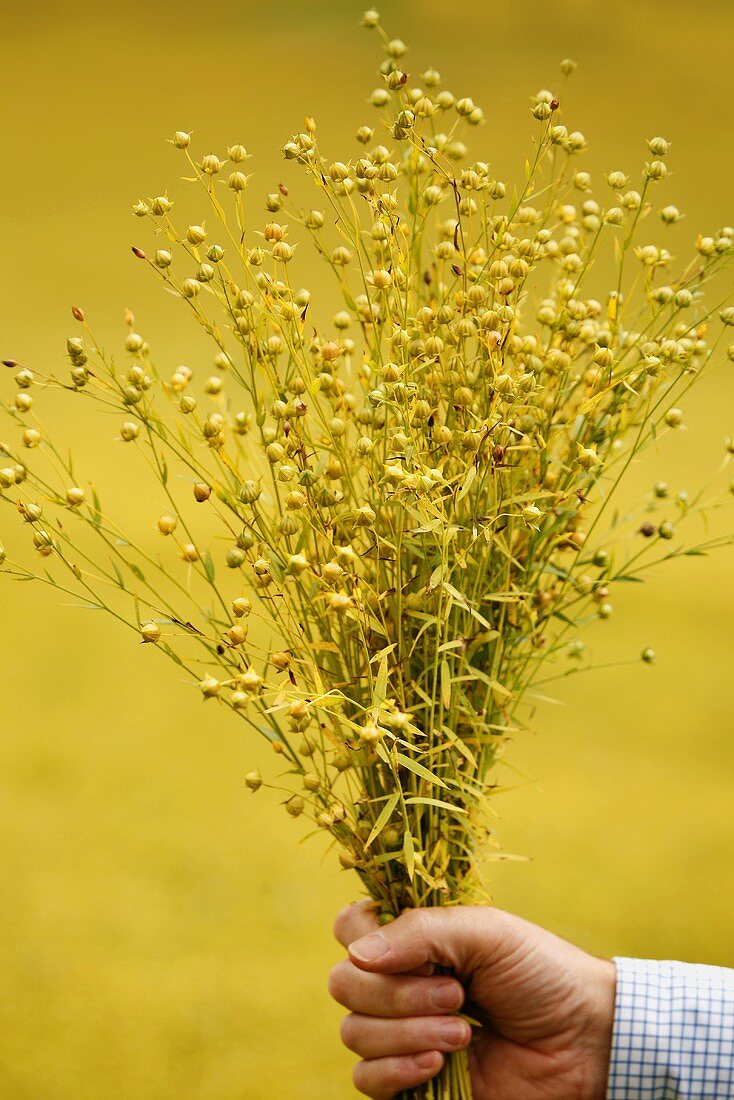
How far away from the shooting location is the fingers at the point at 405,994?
2.80 ft

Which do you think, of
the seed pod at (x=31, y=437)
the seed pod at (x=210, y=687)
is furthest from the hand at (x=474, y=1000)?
the seed pod at (x=31, y=437)

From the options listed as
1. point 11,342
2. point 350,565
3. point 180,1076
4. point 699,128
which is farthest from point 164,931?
point 699,128

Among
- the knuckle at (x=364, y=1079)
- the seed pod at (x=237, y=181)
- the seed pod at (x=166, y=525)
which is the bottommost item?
the knuckle at (x=364, y=1079)

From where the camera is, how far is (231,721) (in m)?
2.56

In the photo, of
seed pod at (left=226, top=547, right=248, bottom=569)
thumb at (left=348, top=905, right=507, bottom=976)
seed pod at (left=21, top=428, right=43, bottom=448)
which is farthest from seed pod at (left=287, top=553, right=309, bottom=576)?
thumb at (left=348, top=905, right=507, bottom=976)

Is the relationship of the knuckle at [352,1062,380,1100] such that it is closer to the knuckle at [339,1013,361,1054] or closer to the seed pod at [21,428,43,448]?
the knuckle at [339,1013,361,1054]

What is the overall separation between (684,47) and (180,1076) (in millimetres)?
2933

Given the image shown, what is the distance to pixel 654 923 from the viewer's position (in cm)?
217

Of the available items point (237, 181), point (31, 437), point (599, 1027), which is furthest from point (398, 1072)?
point (237, 181)

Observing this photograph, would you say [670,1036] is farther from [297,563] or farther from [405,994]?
[297,563]

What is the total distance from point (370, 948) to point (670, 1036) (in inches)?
11.7

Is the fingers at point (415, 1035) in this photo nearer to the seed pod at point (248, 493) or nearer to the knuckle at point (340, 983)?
the knuckle at point (340, 983)

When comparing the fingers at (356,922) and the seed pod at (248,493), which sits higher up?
the seed pod at (248,493)

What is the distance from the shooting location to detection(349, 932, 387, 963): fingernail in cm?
82
